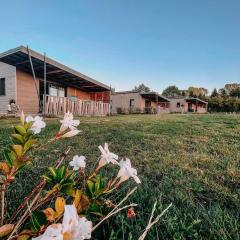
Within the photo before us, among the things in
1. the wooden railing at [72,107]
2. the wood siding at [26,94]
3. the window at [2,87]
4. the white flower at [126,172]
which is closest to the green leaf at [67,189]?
the white flower at [126,172]

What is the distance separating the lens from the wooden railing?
14.1 meters

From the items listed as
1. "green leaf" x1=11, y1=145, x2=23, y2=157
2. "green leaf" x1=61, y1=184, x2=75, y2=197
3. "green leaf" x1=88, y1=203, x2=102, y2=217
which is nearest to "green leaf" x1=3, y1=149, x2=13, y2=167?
"green leaf" x1=11, y1=145, x2=23, y2=157

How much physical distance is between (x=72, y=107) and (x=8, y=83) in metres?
4.10

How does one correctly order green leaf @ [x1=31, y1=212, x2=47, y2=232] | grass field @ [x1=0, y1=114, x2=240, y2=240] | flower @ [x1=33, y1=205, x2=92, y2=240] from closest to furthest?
flower @ [x1=33, y1=205, x2=92, y2=240], green leaf @ [x1=31, y1=212, x2=47, y2=232], grass field @ [x1=0, y1=114, x2=240, y2=240]

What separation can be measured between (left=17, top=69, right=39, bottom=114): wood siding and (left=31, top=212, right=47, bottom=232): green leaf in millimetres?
14878

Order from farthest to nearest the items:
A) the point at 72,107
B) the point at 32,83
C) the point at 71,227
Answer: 1. the point at 32,83
2. the point at 72,107
3. the point at 71,227

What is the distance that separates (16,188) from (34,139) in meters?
1.55

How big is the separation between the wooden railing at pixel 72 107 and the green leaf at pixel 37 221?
36.7ft

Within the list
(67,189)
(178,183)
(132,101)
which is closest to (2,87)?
(178,183)

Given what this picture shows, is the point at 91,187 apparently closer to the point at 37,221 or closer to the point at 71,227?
the point at 37,221

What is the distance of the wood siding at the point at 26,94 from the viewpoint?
14960 mm

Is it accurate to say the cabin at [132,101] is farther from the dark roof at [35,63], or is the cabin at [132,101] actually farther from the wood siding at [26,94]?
the wood siding at [26,94]

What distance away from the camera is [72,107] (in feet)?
52.4

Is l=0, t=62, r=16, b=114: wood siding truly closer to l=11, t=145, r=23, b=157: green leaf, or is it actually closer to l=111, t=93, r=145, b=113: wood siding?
l=11, t=145, r=23, b=157: green leaf
